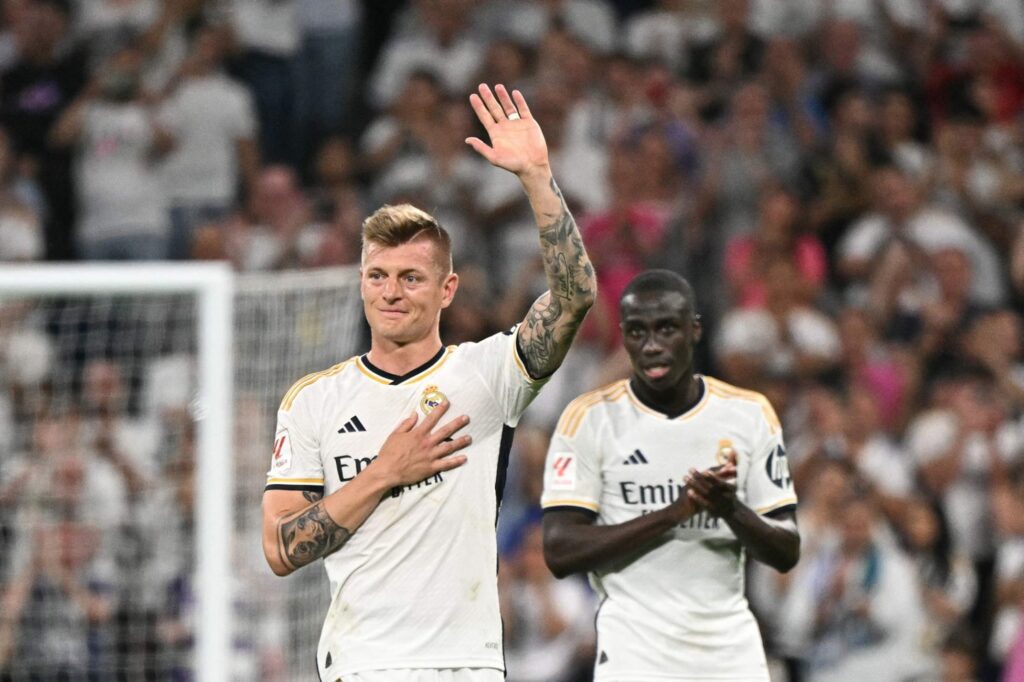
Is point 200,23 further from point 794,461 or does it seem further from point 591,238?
point 794,461

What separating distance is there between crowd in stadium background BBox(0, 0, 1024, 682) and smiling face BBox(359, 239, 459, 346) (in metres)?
4.84

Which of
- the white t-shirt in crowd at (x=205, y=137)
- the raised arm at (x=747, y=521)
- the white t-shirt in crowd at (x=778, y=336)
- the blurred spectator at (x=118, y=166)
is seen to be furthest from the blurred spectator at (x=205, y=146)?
the raised arm at (x=747, y=521)

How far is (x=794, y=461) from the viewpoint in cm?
1034

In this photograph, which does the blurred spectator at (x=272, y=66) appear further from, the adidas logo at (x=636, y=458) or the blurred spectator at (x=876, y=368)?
the adidas logo at (x=636, y=458)

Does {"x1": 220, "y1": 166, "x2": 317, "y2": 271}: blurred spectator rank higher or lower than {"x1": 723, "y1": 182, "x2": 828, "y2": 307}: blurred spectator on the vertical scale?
higher

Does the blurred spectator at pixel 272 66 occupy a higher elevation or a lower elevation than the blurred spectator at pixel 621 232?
higher

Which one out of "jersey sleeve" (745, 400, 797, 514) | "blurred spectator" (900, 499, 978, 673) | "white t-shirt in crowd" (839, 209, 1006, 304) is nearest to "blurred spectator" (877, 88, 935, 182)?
"white t-shirt in crowd" (839, 209, 1006, 304)

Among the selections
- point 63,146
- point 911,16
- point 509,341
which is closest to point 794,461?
point 911,16

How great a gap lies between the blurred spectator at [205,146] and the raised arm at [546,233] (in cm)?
827

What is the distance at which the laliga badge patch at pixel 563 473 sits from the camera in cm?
593

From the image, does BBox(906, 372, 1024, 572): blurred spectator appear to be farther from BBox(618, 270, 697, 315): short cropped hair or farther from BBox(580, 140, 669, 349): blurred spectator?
BBox(618, 270, 697, 315): short cropped hair

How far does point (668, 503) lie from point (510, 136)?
Answer: 5.99 ft

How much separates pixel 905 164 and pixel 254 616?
620 centimetres

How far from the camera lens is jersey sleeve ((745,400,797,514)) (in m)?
5.83
